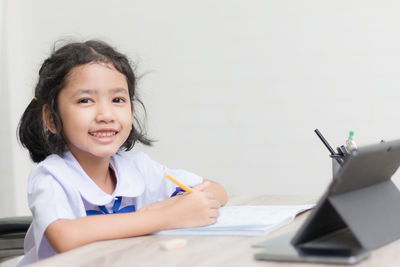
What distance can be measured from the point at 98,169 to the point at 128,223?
1.46 feet

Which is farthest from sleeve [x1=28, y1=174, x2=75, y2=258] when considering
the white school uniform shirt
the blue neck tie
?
the blue neck tie

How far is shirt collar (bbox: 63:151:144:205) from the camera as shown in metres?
1.42

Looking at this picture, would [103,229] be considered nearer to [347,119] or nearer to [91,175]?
[91,175]

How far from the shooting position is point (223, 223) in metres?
1.18

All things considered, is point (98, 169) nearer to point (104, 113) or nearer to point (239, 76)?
point (104, 113)

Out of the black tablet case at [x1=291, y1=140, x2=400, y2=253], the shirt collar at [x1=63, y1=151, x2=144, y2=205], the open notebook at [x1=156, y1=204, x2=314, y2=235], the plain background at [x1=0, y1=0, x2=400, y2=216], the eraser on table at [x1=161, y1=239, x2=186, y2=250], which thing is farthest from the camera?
the plain background at [x1=0, y1=0, x2=400, y2=216]

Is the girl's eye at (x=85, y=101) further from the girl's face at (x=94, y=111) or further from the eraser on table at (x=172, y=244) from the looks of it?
the eraser on table at (x=172, y=244)

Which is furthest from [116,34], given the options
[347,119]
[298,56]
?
[347,119]

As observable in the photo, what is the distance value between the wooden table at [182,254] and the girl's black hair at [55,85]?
21.6 inches

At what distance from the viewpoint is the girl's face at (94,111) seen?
148 cm

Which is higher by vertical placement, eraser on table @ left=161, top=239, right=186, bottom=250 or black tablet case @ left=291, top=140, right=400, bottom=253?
black tablet case @ left=291, top=140, right=400, bottom=253

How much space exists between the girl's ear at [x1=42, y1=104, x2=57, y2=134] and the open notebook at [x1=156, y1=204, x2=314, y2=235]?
1.69 ft

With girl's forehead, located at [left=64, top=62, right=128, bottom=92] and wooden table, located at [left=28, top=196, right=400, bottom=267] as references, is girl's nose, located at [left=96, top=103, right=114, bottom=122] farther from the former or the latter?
wooden table, located at [left=28, top=196, right=400, bottom=267]

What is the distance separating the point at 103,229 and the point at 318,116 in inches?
77.8
